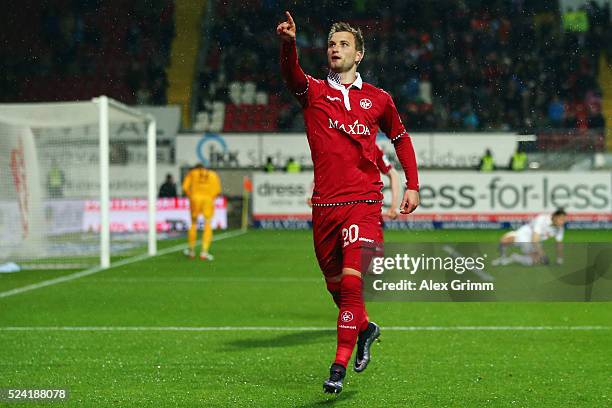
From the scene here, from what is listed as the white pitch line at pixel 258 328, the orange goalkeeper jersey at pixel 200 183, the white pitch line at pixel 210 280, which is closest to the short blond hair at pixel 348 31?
the white pitch line at pixel 258 328

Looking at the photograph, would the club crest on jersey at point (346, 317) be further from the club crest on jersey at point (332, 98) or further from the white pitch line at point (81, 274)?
the white pitch line at point (81, 274)

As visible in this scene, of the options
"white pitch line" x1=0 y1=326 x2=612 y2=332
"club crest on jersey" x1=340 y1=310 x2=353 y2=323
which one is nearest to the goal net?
"white pitch line" x1=0 y1=326 x2=612 y2=332

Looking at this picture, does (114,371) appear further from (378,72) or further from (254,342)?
(378,72)

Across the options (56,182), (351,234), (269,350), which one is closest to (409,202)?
(351,234)

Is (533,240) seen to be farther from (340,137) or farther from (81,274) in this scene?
(340,137)

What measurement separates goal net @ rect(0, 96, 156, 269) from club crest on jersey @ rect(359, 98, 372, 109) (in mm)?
9997

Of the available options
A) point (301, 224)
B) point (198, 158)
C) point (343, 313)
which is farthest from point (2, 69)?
point (343, 313)

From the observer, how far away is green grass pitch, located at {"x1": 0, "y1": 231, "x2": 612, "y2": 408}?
5.93m

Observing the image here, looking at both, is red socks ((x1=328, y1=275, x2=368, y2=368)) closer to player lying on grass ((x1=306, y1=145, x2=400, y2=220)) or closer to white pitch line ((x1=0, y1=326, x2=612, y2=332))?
player lying on grass ((x1=306, y1=145, x2=400, y2=220))

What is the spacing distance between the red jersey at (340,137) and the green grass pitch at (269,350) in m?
1.16

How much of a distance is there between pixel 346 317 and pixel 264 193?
23.2 meters

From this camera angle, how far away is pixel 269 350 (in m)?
7.77

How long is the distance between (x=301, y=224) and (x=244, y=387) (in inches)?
903

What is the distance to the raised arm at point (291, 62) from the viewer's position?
534 cm
